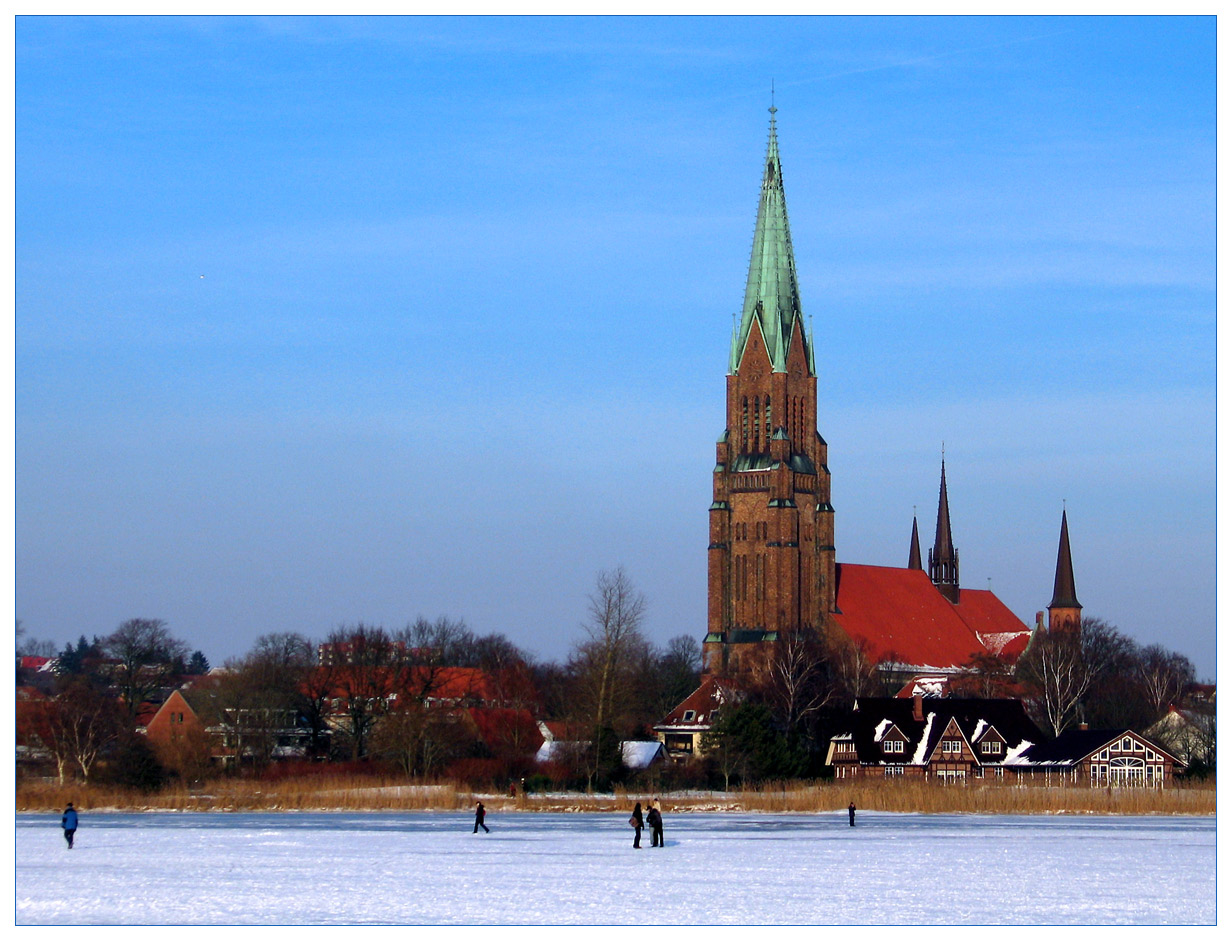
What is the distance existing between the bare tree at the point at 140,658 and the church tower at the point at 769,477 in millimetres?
32973

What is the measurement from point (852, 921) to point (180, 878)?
10084 millimetres

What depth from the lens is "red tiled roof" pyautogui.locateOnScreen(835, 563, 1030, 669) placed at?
406ft

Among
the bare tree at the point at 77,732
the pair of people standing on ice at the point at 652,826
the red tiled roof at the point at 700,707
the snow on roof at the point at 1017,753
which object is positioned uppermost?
A: the pair of people standing on ice at the point at 652,826

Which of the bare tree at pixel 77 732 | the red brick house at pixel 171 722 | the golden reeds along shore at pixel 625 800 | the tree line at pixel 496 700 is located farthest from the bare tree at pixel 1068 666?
the bare tree at pixel 77 732

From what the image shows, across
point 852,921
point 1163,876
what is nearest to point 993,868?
point 1163,876

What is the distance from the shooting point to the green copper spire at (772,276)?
117062 millimetres

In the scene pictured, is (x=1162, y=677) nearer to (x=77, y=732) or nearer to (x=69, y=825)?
(x=77, y=732)

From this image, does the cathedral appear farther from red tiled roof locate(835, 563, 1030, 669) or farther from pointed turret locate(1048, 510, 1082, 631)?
pointed turret locate(1048, 510, 1082, 631)

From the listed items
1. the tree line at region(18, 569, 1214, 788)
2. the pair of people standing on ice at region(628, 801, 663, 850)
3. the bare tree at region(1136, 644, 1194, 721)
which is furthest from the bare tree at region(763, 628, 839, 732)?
the pair of people standing on ice at region(628, 801, 663, 850)

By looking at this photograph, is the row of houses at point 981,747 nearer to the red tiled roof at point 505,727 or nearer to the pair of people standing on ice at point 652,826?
the red tiled roof at point 505,727

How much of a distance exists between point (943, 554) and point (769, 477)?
33197mm

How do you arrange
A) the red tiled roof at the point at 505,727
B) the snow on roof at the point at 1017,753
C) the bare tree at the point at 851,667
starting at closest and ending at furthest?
the red tiled roof at the point at 505,727 → the snow on roof at the point at 1017,753 → the bare tree at the point at 851,667

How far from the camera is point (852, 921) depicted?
2350cm

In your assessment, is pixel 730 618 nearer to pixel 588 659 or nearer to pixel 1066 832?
pixel 588 659
